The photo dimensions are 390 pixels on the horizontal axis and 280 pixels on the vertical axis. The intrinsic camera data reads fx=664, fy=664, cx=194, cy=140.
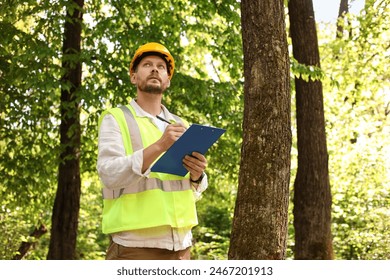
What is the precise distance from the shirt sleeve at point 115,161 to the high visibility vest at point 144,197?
8 cm

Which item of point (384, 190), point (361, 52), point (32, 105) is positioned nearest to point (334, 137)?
point (384, 190)

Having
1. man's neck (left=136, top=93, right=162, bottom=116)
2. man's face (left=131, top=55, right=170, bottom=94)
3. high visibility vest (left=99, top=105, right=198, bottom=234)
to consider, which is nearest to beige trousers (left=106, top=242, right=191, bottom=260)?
high visibility vest (left=99, top=105, right=198, bottom=234)

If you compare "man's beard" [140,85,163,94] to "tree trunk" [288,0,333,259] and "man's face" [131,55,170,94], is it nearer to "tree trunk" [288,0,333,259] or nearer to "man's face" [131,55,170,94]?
"man's face" [131,55,170,94]

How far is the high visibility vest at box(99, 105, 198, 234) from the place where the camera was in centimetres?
358

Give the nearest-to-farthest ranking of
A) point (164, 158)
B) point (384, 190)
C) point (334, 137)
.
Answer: point (164, 158), point (384, 190), point (334, 137)

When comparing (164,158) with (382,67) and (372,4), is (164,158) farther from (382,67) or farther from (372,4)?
(382,67)

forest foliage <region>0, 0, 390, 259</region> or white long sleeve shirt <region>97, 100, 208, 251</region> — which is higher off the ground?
forest foliage <region>0, 0, 390, 259</region>

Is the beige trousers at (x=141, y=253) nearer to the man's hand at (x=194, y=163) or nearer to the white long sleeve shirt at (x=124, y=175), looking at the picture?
the white long sleeve shirt at (x=124, y=175)

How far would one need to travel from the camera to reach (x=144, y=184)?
366 centimetres

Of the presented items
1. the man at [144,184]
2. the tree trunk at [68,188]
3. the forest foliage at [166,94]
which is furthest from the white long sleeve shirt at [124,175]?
the tree trunk at [68,188]

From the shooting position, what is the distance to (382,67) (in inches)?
640

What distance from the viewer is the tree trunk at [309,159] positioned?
10477mm

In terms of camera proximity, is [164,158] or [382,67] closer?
[164,158]
